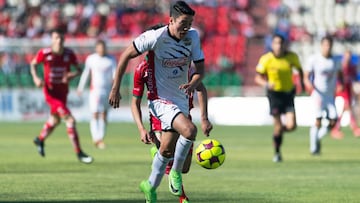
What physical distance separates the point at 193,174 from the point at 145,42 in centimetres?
643

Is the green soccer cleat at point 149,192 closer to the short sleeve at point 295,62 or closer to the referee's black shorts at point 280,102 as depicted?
the referee's black shorts at point 280,102

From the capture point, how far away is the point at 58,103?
19.0m

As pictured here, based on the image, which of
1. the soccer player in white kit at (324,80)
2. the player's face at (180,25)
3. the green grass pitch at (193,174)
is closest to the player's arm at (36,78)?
the green grass pitch at (193,174)

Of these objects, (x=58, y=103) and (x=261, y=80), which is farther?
(x=261, y=80)

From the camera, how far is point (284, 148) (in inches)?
957

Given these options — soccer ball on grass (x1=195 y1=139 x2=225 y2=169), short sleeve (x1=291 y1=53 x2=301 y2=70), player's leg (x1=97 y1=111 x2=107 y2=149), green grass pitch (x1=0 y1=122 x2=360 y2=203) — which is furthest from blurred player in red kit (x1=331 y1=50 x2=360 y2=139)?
soccer ball on grass (x1=195 y1=139 x2=225 y2=169)

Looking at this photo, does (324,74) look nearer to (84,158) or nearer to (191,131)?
(84,158)

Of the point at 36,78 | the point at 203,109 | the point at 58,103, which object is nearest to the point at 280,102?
the point at 58,103

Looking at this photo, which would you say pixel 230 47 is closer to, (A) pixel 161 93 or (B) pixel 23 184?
(B) pixel 23 184

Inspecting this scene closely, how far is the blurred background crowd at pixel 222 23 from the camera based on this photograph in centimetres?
4391

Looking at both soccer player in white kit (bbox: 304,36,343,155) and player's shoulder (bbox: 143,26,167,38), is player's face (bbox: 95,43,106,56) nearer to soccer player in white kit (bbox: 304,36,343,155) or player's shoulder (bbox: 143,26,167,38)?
soccer player in white kit (bbox: 304,36,343,155)

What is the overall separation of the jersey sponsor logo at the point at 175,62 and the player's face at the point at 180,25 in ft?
0.96

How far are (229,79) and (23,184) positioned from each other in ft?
94.6

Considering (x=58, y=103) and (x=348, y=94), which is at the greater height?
(x=58, y=103)
